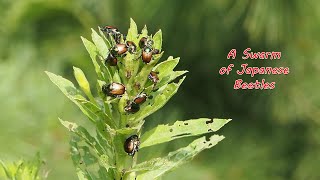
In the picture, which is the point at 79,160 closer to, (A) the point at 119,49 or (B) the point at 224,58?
(A) the point at 119,49

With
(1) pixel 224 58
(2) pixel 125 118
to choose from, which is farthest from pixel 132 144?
(1) pixel 224 58

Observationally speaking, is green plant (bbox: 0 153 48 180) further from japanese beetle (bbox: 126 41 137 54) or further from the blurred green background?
the blurred green background

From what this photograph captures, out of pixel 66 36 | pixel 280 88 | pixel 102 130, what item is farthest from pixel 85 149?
pixel 66 36

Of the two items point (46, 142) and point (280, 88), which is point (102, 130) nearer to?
Answer: point (46, 142)

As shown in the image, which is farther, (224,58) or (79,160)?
(224,58)

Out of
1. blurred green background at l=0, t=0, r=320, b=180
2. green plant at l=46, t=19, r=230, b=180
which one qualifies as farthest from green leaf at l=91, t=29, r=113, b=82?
blurred green background at l=0, t=0, r=320, b=180
